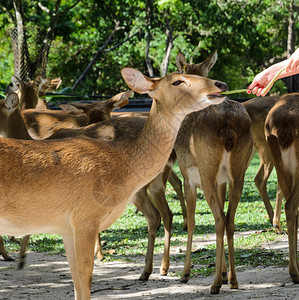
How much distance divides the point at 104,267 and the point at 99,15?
17923 millimetres

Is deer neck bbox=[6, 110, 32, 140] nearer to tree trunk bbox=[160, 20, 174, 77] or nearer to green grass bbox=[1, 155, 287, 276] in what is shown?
green grass bbox=[1, 155, 287, 276]

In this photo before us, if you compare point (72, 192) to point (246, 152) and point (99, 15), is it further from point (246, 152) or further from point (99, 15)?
point (99, 15)

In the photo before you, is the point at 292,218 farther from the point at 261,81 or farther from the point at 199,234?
the point at 199,234

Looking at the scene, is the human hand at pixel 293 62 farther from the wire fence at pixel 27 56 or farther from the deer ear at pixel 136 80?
the wire fence at pixel 27 56

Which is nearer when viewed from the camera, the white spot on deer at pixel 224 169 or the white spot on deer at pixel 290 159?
→ the white spot on deer at pixel 224 169

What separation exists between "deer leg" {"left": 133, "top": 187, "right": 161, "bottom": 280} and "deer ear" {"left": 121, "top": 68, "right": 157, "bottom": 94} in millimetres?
2356

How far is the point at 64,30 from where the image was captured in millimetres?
20578

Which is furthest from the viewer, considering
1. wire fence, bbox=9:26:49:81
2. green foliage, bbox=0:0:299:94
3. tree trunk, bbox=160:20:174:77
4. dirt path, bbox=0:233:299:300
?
green foliage, bbox=0:0:299:94

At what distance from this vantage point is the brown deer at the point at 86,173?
4113 millimetres

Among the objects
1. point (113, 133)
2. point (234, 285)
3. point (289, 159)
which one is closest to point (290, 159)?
point (289, 159)

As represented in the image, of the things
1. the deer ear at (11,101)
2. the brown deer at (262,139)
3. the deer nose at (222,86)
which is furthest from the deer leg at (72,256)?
the brown deer at (262,139)

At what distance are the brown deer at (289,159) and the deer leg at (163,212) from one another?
4.35ft

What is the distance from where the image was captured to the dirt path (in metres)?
5.51

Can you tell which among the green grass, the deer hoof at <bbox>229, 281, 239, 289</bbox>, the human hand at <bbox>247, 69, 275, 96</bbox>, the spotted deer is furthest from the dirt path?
the spotted deer
